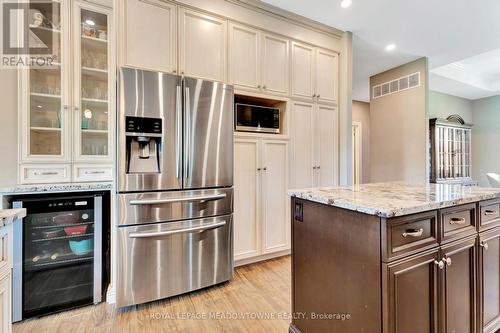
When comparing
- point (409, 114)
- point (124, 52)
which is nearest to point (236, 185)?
point (124, 52)

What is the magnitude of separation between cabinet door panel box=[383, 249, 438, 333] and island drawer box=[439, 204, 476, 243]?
137mm

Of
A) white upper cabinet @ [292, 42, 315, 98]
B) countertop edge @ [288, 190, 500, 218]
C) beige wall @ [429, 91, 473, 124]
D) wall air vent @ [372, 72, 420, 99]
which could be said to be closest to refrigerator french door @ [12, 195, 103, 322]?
countertop edge @ [288, 190, 500, 218]

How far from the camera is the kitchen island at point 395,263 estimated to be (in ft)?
3.34

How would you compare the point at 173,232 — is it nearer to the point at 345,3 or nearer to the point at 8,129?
the point at 8,129

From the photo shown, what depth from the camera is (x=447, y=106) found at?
584 centimetres

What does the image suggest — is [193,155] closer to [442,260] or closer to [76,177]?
[76,177]

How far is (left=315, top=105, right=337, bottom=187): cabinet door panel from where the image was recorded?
2990 mm

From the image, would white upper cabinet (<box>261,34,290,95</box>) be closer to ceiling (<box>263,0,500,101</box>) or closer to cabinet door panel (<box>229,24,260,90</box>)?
cabinet door panel (<box>229,24,260,90</box>)

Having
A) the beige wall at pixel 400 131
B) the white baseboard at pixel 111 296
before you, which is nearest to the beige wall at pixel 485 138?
the beige wall at pixel 400 131

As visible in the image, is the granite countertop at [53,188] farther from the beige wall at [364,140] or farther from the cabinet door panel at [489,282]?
the beige wall at [364,140]

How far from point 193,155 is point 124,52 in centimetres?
100

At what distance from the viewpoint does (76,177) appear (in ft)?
7.00

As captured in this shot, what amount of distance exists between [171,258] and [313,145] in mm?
2024

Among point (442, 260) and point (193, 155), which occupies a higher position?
point (193, 155)
